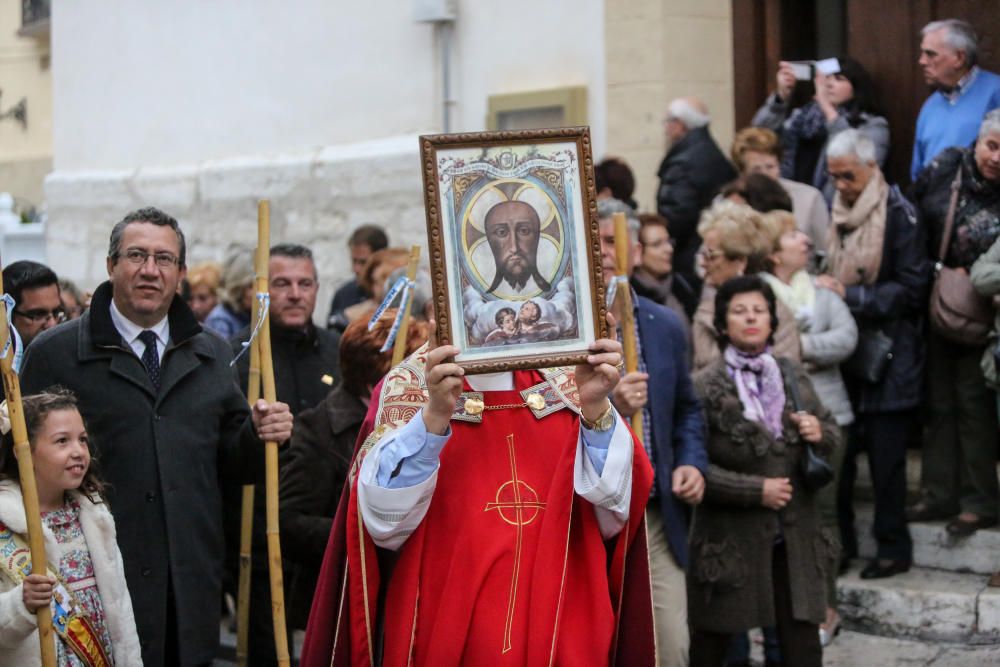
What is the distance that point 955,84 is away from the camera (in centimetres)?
823

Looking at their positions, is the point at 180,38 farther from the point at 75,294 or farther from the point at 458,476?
the point at 458,476

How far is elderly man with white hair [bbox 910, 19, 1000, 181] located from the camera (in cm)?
815

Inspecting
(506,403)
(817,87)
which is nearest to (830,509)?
(817,87)

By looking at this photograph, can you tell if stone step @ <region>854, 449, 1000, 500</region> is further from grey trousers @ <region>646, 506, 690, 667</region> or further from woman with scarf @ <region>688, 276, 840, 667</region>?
grey trousers @ <region>646, 506, 690, 667</region>

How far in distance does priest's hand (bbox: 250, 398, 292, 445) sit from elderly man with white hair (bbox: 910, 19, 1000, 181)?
416 centimetres

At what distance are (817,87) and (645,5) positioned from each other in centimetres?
144

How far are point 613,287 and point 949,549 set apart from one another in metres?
2.74

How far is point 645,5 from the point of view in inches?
388

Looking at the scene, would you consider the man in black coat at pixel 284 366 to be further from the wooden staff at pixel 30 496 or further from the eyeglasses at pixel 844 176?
the eyeglasses at pixel 844 176

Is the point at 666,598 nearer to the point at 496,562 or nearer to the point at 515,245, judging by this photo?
the point at 496,562

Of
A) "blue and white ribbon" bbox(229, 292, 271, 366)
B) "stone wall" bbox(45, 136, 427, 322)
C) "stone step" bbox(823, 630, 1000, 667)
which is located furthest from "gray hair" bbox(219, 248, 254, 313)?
"stone step" bbox(823, 630, 1000, 667)

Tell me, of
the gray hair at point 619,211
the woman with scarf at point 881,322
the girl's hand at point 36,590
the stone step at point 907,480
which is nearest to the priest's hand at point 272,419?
the girl's hand at point 36,590

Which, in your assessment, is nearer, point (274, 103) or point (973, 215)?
point (973, 215)

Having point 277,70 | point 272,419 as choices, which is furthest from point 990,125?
point 277,70
